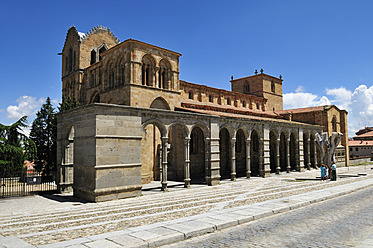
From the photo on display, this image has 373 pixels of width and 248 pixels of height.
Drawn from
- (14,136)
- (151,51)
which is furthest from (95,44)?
(14,136)

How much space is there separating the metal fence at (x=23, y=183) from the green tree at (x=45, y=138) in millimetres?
1479

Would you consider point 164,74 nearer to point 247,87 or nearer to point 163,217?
point 163,217

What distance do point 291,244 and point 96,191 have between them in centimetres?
1074

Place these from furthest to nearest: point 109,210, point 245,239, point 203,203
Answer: point 203,203, point 109,210, point 245,239

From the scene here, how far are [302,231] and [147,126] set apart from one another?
17.1 metres

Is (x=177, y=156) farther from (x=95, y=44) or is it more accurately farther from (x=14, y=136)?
(x=95, y=44)

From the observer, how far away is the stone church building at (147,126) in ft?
52.5

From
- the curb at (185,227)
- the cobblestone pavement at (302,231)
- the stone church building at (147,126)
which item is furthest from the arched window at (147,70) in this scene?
the cobblestone pavement at (302,231)

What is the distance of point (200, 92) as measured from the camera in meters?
33.0

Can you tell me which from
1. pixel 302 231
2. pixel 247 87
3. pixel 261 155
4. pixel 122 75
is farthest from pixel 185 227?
pixel 247 87

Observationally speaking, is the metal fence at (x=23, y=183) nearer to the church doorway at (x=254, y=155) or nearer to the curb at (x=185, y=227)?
the curb at (x=185, y=227)

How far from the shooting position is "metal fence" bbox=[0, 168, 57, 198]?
1891cm

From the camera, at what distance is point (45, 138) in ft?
87.8

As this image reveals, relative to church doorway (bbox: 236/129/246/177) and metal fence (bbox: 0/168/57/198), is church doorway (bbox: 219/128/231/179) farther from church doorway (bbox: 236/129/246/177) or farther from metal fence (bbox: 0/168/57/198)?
metal fence (bbox: 0/168/57/198)
